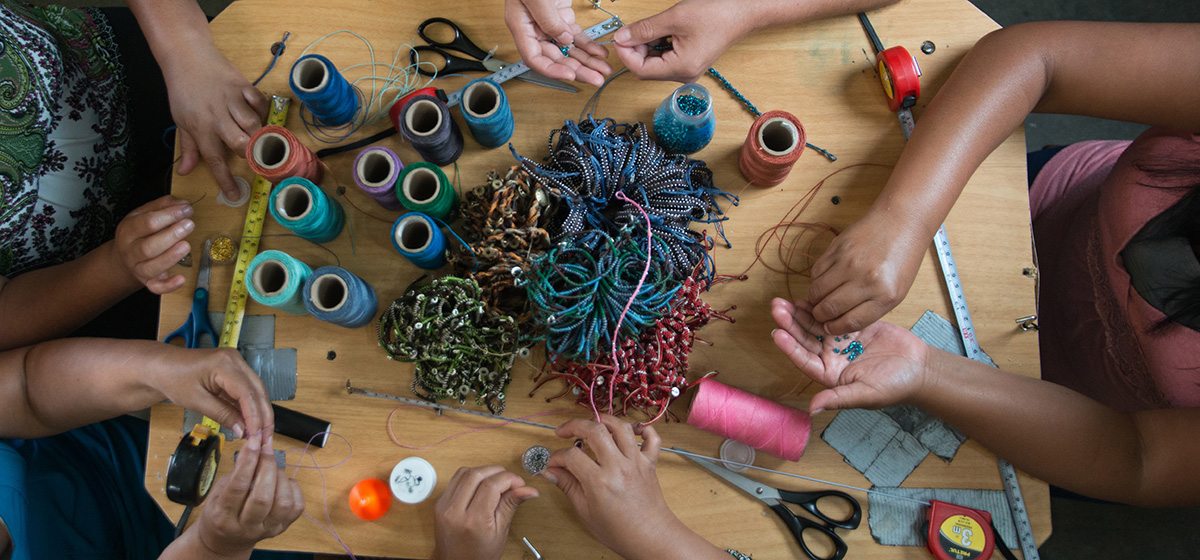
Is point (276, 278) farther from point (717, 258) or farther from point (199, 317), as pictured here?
point (717, 258)

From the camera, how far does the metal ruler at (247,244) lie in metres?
1.20

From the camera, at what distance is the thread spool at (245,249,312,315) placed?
3.48 ft

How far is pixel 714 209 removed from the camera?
120 centimetres

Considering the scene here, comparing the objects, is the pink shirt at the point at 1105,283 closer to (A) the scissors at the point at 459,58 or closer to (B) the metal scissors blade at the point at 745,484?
(B) the metal scissors blade at the point at 745,484

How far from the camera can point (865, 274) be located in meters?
1.06

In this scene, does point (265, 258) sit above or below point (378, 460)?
above

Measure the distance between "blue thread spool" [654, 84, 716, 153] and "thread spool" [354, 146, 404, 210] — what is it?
0.48m

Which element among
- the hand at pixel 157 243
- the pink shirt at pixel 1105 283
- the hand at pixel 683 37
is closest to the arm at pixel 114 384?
the hand at pixel 157 243

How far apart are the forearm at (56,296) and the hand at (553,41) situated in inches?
36.7

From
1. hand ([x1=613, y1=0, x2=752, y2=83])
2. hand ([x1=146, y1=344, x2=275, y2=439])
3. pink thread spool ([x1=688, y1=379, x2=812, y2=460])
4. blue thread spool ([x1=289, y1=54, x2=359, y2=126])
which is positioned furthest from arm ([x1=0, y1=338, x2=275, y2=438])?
hand ([x1=613, y1=0, x2=752, y2=83])

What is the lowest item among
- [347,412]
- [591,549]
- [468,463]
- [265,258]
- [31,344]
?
[591,549]

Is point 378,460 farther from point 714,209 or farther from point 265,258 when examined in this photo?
point 714,209

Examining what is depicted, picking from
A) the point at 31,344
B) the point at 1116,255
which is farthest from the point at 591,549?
the point at 31,344

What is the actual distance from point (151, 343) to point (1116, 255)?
1.83 meters
